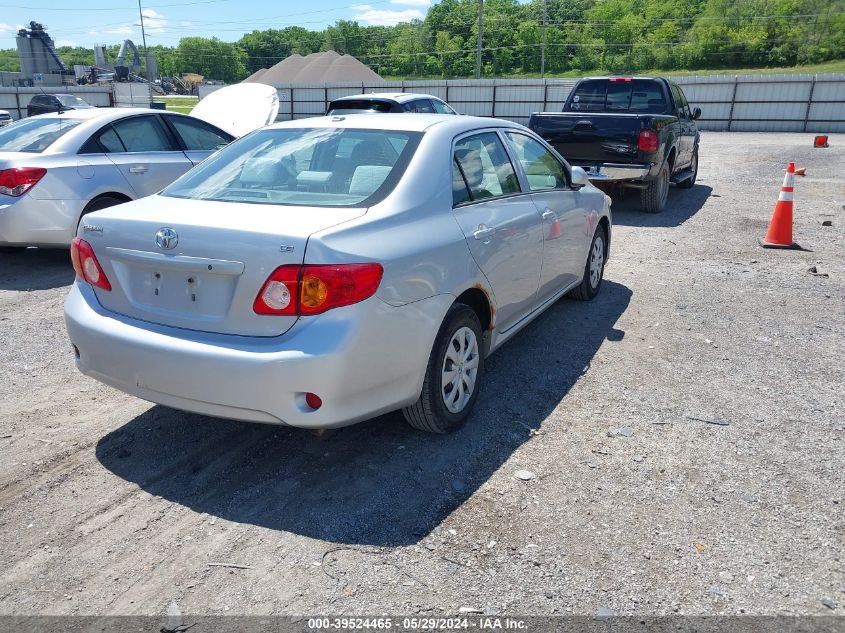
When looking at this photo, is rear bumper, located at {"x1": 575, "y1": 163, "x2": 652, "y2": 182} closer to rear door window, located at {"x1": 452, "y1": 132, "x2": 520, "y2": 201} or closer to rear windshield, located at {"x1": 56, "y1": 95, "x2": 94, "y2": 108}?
rear door window, located at {"x1": 452, "y1": 132, "x2": 520, "y2": 201}

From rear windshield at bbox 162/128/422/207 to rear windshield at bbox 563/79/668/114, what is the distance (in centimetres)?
881

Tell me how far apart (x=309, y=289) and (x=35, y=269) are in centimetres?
588

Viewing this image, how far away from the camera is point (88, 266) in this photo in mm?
3545

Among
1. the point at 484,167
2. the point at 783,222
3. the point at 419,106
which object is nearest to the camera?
the point at 484,167

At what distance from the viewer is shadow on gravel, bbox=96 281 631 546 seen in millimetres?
3131

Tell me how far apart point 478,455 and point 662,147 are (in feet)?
26.0

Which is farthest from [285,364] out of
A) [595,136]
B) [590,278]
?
[595,136]

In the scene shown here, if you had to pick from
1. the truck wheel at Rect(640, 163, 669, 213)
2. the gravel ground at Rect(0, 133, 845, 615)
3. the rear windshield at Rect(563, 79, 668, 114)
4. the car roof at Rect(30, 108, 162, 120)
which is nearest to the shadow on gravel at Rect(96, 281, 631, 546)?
the gravel ground at Rect(0, 133, 845, 615)

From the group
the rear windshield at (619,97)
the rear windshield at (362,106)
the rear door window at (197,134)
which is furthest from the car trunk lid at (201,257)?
the rear windshield at (619,97)

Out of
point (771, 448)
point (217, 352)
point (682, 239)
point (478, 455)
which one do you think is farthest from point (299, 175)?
point (682, 239)

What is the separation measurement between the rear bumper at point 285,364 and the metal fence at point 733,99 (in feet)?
91.1

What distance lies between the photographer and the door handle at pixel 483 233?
389 cm

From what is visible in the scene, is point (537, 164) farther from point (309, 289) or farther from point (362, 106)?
point (362, 106)

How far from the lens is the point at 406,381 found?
336 cm
